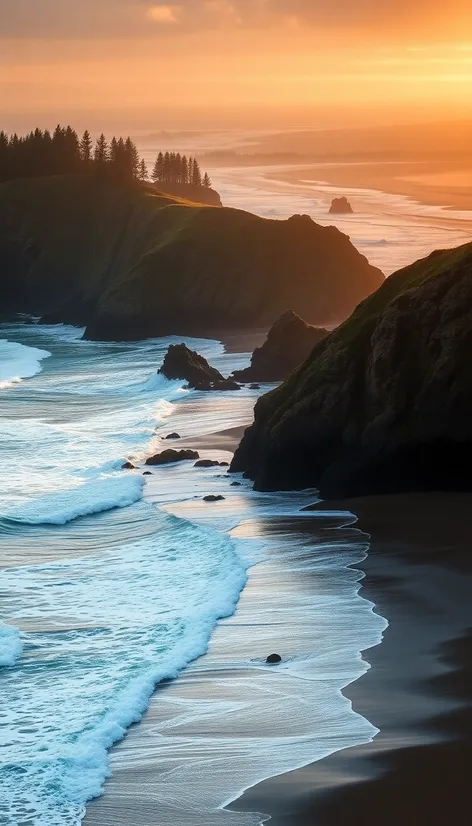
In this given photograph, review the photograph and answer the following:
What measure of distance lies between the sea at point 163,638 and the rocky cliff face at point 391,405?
194 cm

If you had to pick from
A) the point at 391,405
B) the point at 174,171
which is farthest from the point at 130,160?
the point at 391,405

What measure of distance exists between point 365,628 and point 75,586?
23.8 ft

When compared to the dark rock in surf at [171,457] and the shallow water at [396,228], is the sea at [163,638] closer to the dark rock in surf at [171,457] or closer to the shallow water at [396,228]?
the dark rock in surf at [171,457]

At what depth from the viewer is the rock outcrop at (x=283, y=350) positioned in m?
63.6

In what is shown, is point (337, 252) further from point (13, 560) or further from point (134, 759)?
point (134, 759)

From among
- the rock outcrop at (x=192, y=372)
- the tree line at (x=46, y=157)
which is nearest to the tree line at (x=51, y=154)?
the tree line at (x=46, y=157)

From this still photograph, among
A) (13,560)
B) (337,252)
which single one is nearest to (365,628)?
(13,560)

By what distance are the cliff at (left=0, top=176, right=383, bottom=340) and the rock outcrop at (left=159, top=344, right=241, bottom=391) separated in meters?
27.6

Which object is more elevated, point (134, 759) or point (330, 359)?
point (330, 359)

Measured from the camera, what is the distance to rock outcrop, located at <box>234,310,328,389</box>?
63.6 meters

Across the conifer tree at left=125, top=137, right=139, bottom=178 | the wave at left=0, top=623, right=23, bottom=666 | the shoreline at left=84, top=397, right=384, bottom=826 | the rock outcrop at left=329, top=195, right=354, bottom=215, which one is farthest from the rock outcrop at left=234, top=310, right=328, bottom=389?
the rock outcrop at left=329, top=195, right=354, bottom=215

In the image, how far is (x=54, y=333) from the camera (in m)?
97.2

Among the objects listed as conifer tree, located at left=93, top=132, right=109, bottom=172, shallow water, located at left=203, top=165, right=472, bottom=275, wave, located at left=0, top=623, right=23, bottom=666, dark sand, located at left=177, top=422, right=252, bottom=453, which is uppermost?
conifer tree, located at left=93, top=132, right=109, bottom=172

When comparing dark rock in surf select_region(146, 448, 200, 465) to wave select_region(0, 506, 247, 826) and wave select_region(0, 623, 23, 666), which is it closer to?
wave select_region(0, 506, 247, 826)
